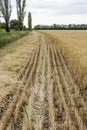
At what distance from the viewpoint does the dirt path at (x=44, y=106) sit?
5.51 meters

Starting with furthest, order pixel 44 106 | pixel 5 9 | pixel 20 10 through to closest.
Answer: pixel 20 10 → pixel 5 9 → pixel 44 106

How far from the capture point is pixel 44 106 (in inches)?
259

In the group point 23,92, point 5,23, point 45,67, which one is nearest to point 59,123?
point 23,92

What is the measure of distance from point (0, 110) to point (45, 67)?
5646 mm

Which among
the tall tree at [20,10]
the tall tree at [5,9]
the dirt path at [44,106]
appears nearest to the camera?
the dirt path at [44,106]

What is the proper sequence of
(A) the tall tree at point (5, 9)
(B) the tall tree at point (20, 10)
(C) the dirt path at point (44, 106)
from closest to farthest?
(C) the dirt path at point (44, 106)
(A) the tall tree at point (5, 9)
(B) the tall tree at point (20, 10)

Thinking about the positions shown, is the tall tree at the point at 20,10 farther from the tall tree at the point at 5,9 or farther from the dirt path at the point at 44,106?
the dirt path at the point at 44,106

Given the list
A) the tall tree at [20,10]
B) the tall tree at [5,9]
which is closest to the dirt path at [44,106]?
the tall tree at [5,9]

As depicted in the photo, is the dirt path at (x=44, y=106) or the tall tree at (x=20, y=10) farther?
the tall tree at (x=20, y=10)

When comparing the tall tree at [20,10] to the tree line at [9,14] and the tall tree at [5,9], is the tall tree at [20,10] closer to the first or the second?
the tree line at [9,14]

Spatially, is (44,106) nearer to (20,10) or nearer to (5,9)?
(5,9)

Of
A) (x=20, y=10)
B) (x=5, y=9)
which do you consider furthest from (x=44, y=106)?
(x=20, y=10)

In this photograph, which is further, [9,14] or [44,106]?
[9,14]

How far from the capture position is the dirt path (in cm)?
551
